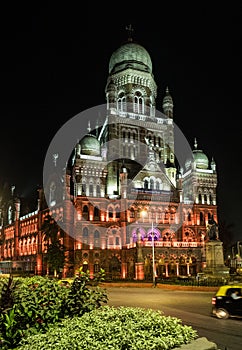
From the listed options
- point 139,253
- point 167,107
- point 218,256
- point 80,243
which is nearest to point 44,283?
point 218,256

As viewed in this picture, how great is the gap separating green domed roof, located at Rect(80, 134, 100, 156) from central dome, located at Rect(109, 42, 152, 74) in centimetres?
1798

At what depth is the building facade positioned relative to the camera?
223 ft

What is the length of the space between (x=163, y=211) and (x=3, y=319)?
66077mm

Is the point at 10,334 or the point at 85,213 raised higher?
the point at 85,213

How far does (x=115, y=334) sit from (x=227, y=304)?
1279 cm

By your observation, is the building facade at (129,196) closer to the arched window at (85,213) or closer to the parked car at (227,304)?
the arched window at (85,213)

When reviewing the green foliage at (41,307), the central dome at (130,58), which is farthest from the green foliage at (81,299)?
the central dome at (130,58)

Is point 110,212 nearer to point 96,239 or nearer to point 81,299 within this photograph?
point 96,239

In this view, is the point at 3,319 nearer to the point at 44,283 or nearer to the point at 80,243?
the point at 44,283

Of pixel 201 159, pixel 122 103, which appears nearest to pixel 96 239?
pixel 122 103

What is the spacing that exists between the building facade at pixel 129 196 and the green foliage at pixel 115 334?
49550mm

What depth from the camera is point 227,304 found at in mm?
19156

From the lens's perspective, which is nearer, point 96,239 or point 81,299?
point 81,299

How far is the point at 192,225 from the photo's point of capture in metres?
77.9
